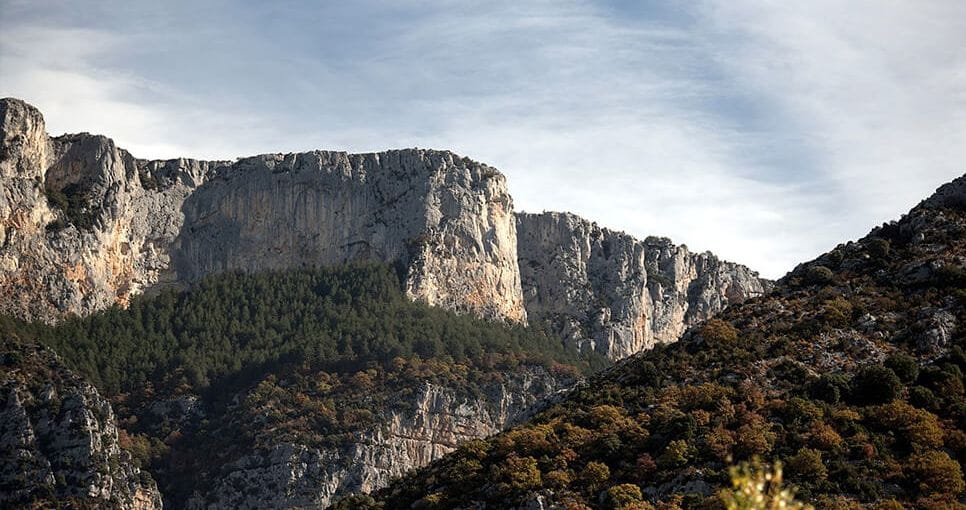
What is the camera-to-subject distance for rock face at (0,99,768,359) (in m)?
137

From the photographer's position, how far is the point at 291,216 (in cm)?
15400

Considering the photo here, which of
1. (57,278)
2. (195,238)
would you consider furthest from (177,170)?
(57,278)

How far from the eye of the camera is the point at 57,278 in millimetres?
130125

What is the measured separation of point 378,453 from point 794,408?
2469 inches

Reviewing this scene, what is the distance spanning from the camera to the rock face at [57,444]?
102 metres

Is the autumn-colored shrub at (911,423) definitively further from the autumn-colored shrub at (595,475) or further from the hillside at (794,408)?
the autumn-colored shrub at (595,475)

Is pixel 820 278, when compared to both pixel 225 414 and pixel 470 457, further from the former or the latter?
pixel 225 414

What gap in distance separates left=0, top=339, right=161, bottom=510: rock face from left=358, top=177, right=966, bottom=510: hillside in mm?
33757

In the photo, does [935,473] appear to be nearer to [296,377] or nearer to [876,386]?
[876,386]

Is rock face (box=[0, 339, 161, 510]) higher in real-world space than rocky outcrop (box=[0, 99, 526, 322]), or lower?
lower

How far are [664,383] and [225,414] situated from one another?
6214cm

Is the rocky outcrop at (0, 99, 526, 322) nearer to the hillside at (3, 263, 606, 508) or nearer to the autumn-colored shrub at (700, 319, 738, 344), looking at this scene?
the hillside at (3, 263, 606, 508)

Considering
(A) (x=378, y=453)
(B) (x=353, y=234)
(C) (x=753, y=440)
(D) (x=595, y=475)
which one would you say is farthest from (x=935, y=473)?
(B) (x=353, y=234)

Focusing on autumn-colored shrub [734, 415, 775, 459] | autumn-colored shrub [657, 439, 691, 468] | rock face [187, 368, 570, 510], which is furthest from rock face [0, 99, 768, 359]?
autumn-colored shrub [734, 415, 775, 459]
